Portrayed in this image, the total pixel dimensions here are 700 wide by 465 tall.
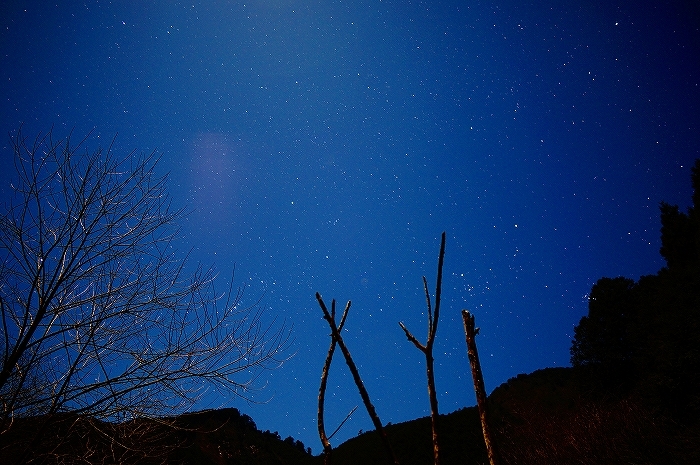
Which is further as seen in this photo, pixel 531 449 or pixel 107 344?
pixel 531 449

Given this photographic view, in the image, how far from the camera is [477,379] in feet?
3.05

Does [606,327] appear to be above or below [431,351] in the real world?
above

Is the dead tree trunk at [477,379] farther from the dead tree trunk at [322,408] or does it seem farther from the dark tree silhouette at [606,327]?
the dark tree silhouette at [606,327]

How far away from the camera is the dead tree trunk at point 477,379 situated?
0.85m

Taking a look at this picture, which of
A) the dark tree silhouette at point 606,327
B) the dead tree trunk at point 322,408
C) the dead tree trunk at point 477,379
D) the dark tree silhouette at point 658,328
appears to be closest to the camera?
the dead tree trunk at point 477,379

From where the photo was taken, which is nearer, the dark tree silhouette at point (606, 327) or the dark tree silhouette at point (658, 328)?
the dark tree silhouette at point (658, 328)

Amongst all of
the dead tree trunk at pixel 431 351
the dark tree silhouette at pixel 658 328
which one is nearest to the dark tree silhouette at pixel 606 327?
the dark tree silhouette at pixel 658 328

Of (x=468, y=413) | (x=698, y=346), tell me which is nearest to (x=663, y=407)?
(x=698, y=346)

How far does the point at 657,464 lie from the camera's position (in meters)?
7.84

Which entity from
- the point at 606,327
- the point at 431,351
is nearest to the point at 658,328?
the point at 606,327

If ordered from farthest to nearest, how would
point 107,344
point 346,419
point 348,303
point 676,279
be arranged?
point 676,279 → point 107,344 → point 346,419 → point 348,303

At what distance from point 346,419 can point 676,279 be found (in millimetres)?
13275

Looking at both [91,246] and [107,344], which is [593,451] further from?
[91,246]

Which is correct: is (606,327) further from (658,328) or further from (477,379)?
(477,379)
